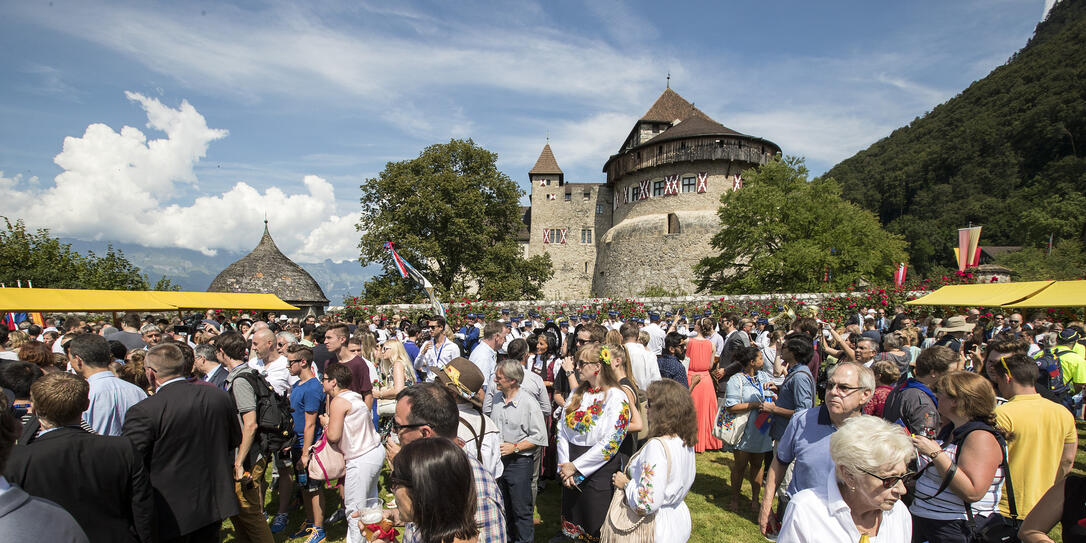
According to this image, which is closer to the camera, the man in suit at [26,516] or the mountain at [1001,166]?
the man in suit at [26,516]

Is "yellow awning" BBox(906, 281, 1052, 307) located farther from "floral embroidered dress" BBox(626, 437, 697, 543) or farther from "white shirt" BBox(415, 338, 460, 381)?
"floral embroidered dress" BBox(626, 437, 697, 543)

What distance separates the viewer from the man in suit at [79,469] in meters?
2.51

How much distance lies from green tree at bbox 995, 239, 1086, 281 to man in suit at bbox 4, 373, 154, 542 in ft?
136

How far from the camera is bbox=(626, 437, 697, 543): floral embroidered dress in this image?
2936 millimetres

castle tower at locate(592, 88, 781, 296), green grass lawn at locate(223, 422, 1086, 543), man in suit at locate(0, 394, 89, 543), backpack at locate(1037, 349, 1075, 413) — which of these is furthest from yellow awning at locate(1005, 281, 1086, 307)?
castle tower at locate(592, 88, 781, 296)

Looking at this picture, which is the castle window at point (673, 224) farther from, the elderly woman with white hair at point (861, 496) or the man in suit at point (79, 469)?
the man in suit at point (79, 469)

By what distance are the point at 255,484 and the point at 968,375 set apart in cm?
525

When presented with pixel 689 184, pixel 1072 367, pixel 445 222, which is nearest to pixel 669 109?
pixel 689 184

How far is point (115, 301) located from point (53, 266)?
24777 mm

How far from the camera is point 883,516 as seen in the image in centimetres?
203

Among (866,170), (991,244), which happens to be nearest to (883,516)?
(991,244)

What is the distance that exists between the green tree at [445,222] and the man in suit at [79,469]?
965 inches

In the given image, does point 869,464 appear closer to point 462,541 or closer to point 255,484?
point 462,541

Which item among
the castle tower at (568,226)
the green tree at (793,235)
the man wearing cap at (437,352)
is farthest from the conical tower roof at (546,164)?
the man wearing cap at (437,352)
